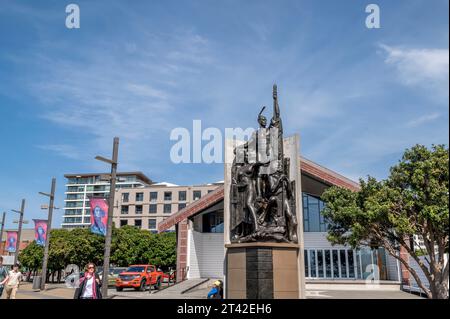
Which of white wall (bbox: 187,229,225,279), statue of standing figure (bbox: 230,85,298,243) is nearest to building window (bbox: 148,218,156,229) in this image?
white wall (bbox: 187,229,225,279)

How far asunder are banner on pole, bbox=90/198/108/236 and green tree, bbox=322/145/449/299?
11081 millimetres

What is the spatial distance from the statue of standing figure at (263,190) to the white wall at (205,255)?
14.9 metres

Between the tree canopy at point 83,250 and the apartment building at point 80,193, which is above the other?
the apartment building at point 80,193

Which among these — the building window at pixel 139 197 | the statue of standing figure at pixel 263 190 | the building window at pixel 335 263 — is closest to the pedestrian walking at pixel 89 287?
the statue of standing figure at pixel 263 190

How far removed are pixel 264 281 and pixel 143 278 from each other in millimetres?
13253

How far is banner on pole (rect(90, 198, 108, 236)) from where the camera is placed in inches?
688

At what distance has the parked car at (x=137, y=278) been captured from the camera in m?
23.7

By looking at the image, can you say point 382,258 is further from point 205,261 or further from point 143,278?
point 143,278

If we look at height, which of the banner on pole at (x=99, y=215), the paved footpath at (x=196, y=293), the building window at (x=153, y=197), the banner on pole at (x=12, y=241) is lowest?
the paved footpath at (x=196, y=293)

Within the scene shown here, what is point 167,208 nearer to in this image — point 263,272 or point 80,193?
point 80,193

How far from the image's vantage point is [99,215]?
17609mm

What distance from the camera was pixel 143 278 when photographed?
79.7ft

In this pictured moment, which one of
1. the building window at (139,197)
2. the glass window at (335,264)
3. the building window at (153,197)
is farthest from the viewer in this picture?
the building window at (139,197)

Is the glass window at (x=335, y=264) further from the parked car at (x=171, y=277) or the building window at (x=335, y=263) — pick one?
the parked car at (x=171, y=277)
